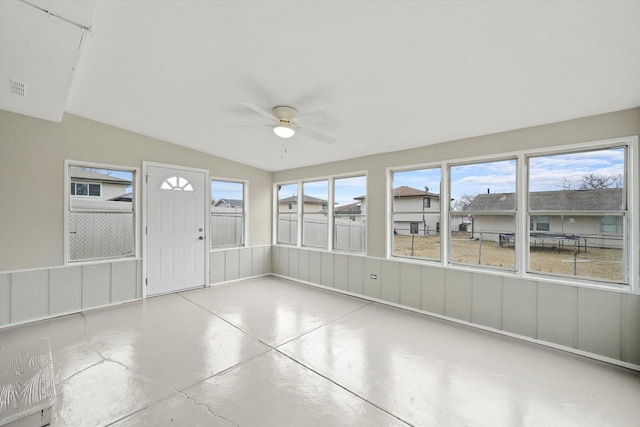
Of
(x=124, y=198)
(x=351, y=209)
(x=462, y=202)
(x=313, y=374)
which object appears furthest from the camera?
(x=351, y=209)

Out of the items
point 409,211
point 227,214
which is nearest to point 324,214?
point 409,211

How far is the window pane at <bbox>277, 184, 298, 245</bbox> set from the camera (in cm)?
575

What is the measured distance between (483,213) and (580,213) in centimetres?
89

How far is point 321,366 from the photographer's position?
2439 millimetres

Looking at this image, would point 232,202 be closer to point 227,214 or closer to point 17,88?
point 227,214

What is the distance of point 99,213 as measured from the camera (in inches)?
153

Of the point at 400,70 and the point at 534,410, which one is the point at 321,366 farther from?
the point at 400,70

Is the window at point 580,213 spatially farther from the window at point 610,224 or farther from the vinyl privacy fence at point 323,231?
the vinyl privacy fence at point 323,231

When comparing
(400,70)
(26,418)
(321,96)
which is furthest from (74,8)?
(26,418)

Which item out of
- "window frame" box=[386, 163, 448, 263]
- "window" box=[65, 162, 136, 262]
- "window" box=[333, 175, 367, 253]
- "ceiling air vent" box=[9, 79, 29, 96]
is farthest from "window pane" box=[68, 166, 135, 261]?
"window frame" box=[386, 163, 448, 263]

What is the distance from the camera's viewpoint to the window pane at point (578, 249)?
8.66ft

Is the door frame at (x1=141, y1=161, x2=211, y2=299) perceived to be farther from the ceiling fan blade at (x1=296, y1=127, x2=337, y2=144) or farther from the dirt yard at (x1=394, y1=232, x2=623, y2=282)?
the dirt yard at (x1=394, y1=232, x2=623, y2=282)

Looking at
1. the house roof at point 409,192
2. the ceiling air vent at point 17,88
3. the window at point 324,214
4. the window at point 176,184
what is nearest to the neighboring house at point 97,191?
Result: the window at point 176,184

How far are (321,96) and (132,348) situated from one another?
321 cm
